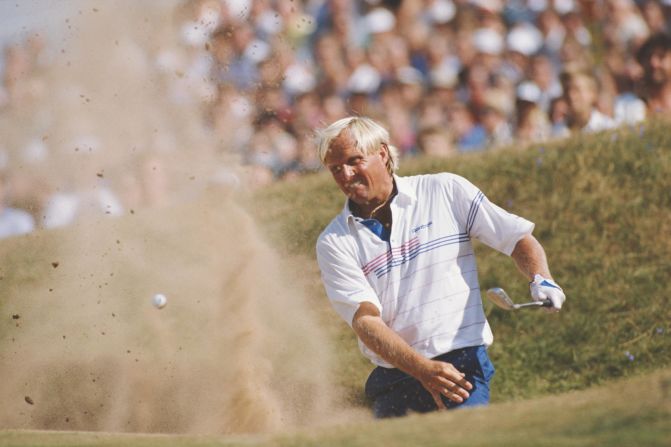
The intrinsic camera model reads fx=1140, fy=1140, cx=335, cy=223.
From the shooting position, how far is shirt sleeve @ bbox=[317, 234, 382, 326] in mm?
5551

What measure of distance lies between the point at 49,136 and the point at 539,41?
4.91 m

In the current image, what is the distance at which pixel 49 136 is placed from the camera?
1119 cm

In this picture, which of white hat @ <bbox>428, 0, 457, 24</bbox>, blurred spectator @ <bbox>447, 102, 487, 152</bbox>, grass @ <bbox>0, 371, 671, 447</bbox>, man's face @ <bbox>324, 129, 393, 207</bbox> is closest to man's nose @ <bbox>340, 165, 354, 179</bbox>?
man's face @ <bbox>324, 129, 393, 207</bbox>

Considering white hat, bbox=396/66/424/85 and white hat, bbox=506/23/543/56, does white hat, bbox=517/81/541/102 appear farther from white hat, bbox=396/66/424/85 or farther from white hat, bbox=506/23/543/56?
white hat, bbox=396/66/424/85

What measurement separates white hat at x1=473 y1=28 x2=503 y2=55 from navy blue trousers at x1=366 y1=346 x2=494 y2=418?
5889 millimetres

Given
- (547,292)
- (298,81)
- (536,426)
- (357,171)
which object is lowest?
(536,426)

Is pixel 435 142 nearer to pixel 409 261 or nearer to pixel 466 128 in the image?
pixel 466 128

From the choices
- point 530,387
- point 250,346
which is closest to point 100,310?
point 250,346

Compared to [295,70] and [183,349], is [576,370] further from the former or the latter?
[295,70]

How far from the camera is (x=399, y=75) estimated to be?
11234 millimetres

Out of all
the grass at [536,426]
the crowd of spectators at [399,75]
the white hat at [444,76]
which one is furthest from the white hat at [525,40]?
the grass at [536,426]

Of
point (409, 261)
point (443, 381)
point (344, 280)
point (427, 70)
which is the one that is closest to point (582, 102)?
point (427, 70)

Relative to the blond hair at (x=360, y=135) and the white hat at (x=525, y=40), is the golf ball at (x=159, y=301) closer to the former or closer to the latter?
the white hat at (x=525, y=40)

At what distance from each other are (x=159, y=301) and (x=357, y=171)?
503 cm
